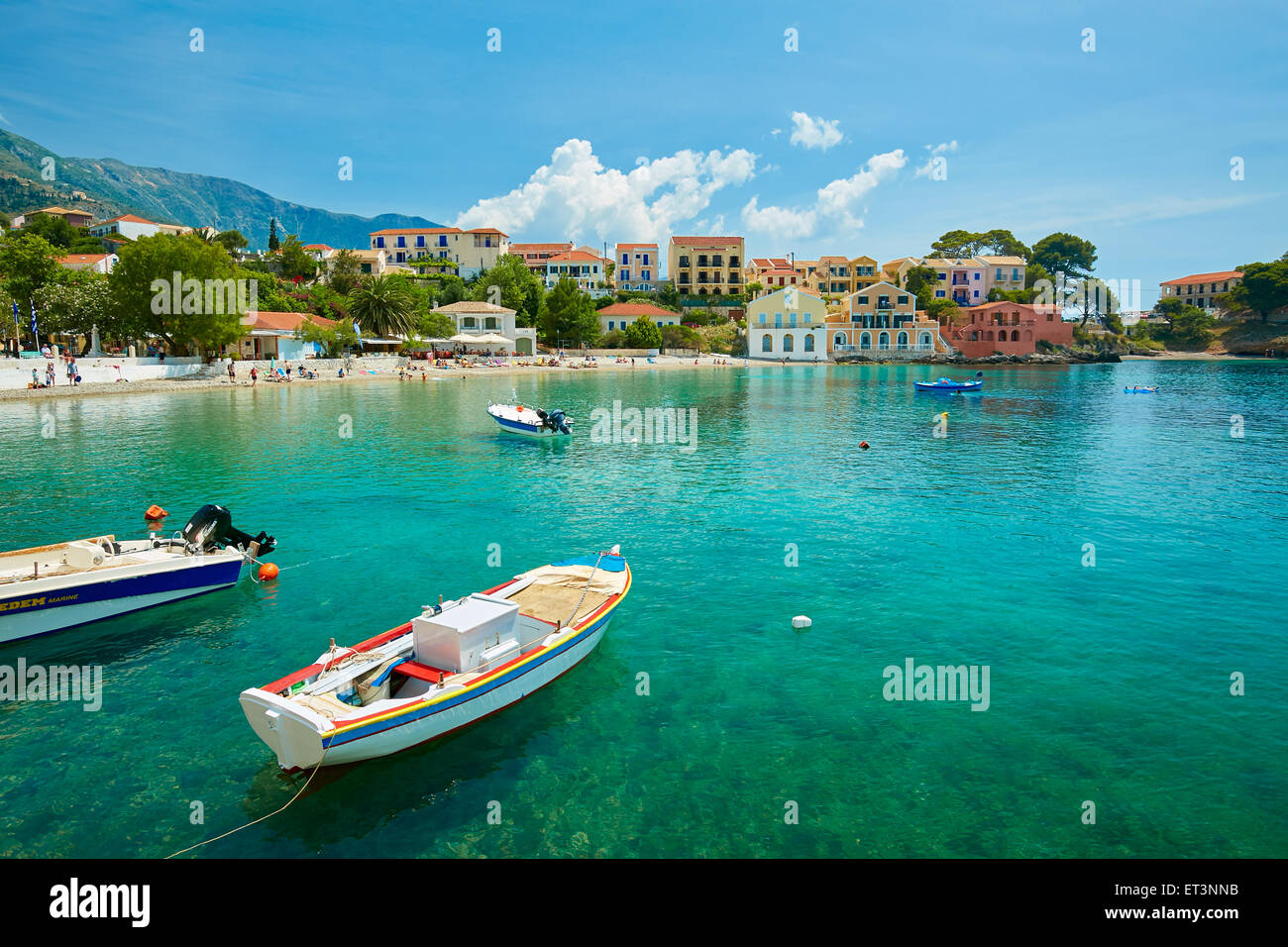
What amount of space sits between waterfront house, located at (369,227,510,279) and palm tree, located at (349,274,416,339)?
132 feet

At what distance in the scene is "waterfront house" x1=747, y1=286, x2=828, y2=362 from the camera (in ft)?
377

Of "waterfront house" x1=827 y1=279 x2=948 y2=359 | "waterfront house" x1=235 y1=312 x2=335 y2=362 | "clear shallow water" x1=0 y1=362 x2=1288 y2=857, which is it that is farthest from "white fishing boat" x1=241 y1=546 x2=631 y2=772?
"waterfront house" x1=827 y1=279 x2=948 y2=359

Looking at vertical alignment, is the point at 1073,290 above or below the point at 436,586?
above

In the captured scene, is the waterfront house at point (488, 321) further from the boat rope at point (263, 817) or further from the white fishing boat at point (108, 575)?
the boat rope at point (263, 817)

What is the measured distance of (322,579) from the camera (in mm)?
18203

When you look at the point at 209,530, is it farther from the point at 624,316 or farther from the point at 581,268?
the point at 581,268

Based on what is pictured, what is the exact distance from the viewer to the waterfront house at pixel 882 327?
12056 centimetres

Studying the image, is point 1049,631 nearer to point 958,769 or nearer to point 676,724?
point 958,769

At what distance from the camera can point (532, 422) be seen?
136 feet

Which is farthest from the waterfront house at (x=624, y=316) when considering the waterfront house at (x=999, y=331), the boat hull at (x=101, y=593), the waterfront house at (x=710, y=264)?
the boat hull at (x=101, y=593)

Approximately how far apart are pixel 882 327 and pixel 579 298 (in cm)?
5177

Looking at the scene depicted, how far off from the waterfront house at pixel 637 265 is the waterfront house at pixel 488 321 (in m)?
40.5

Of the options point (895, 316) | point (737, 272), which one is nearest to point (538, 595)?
point (895, 316)
